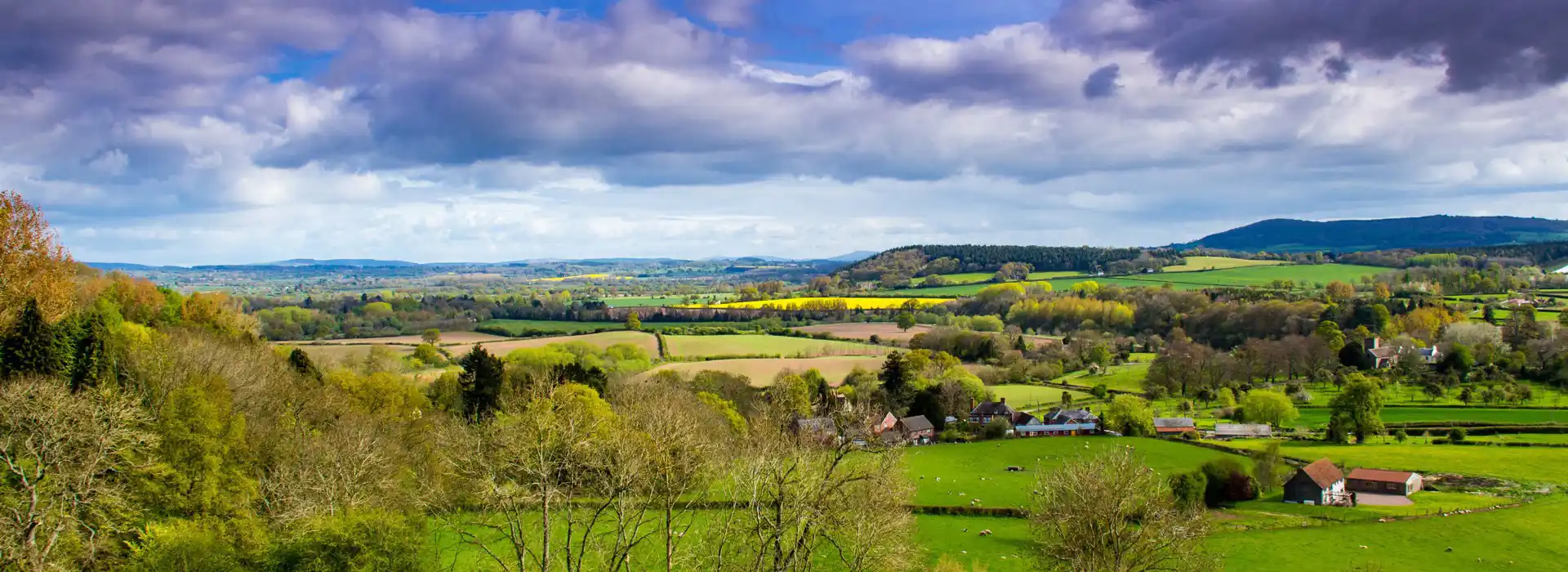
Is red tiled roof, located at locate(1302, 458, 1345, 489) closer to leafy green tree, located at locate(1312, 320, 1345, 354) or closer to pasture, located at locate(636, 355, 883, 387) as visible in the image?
pasture, located at locate(636, 355, 883, 387)

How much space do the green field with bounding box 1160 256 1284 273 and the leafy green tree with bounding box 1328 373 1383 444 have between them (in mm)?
100651

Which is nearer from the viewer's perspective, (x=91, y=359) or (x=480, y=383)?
(x=91, y=359)

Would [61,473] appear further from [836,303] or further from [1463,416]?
[836,303]

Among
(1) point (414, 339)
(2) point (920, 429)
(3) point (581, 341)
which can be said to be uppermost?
(3) point (581, 341)

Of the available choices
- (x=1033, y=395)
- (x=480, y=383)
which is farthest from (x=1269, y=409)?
(x=480, y=383)

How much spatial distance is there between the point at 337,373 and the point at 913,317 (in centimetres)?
7153

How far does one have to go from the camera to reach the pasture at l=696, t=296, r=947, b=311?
121312 millimetres

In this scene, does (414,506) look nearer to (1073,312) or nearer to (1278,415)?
(1278,415)

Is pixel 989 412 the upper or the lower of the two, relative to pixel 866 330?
lower

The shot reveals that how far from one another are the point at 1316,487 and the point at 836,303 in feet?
285

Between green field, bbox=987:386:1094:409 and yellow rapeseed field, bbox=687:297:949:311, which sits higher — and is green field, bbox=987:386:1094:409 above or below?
below

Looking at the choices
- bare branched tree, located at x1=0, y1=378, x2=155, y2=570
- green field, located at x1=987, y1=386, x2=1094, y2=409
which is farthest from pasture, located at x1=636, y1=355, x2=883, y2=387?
bare branched tree, located at x1=0, y1=378, x2=155, y2=570

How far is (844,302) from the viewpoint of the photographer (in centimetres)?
12681

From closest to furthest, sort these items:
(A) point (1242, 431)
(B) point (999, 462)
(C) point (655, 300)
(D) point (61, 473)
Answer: (D) point (61, 473), (B) point (999, 462), (A) point (1242, 431), (C) point (655, 300)
